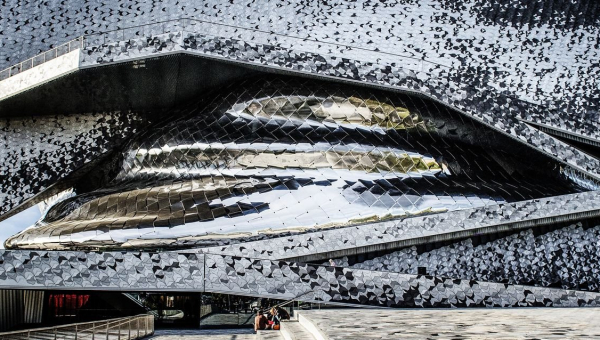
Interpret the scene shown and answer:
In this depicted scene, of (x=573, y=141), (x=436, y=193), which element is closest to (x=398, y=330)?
(x=436, y=193)

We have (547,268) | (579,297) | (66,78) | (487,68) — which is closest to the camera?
(579,297)

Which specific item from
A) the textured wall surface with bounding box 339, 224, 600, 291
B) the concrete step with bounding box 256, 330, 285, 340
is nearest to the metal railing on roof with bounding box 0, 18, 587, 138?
the textured wall surface with bounding box 339, 224, 600, 291

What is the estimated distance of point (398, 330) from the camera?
20.8 feet

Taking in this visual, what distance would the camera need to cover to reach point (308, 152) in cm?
1581

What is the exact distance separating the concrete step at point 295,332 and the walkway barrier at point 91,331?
7.36 ft

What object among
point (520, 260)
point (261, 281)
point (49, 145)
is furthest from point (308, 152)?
point (49, 145)

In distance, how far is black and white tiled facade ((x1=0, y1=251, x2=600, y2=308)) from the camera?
12.5m

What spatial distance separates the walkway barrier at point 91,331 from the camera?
7836 mm

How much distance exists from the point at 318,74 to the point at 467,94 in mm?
3561

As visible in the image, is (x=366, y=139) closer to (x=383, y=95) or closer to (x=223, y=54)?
(x=383, y=95)

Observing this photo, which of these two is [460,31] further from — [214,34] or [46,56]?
[46,56]

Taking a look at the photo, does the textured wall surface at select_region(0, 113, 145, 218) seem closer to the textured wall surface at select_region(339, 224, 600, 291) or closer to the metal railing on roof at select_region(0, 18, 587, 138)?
the metal railing on roof at select_region(0, 18, 587, 138)

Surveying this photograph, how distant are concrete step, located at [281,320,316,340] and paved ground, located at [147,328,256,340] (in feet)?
3.34

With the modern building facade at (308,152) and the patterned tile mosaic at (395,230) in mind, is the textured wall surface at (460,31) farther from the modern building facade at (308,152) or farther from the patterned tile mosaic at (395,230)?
the patterned tile mosaic at (395,230)
